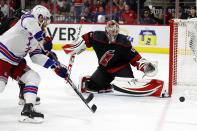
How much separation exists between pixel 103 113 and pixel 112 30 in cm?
94

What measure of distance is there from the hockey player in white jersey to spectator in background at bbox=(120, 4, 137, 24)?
5.59m

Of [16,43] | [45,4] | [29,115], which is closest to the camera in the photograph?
[29,115]

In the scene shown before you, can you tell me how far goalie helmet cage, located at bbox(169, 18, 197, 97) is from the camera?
3885 mm

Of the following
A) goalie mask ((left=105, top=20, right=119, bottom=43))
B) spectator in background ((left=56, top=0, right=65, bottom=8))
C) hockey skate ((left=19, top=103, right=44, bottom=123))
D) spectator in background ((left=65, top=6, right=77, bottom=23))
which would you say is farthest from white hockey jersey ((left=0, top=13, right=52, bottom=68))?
spectator in background ((left=56, top=0, right=65, bottom=8))

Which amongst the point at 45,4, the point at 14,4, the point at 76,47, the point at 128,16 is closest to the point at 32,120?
the point at 76,47

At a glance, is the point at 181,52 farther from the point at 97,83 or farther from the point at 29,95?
the point at 29,95

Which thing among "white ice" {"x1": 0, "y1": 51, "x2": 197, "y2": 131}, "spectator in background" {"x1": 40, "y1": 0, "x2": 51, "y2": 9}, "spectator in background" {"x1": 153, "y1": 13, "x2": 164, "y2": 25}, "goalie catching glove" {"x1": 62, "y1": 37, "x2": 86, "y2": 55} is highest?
"spectator in background" {"x1": 40, "y1": 0, "x2": 51, "y2": 9}

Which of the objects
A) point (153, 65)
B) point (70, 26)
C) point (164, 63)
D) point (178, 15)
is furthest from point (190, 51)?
point (70, 26)

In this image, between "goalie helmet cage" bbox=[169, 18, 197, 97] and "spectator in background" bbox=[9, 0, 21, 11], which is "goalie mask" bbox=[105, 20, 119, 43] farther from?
"spectator in background" bbox=[9, 0, 21, 11]

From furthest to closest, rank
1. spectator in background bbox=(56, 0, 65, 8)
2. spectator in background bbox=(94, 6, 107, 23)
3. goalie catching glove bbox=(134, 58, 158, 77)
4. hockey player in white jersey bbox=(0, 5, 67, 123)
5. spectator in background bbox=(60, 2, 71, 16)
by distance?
spectator in background bbox=(56, 0, 65, 8) → spectator in background bbox=(60, 2, 71, 16) → spectator in background bbox=(94, 6, 107, 23) → goalie catching glove bbox=(134, 58, 158, 77) → hockey player in white jersey bbox=(0, 5, 67, 123)

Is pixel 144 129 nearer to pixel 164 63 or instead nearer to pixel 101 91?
pixel 101 91

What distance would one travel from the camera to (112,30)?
384 cm

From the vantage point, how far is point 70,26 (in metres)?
8.72

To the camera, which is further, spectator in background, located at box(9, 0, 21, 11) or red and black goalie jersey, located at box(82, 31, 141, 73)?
spectator in background, located at box(9, 0, 21, 11)
